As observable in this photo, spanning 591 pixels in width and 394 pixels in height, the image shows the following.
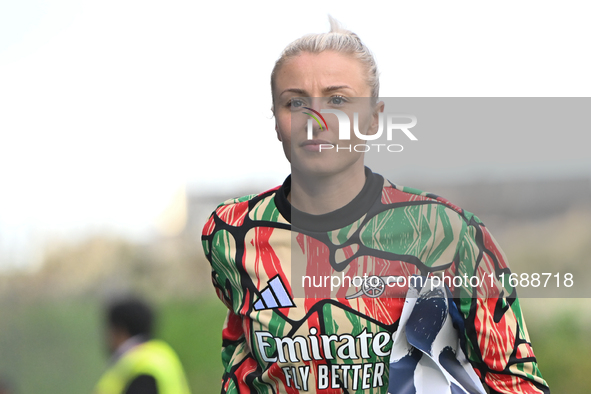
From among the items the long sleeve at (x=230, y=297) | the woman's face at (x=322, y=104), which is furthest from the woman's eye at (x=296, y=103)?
the long sleeve at (x=230, y=297)

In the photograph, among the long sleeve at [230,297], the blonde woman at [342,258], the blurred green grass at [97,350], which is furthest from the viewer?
the blurred green grass at [97,350]

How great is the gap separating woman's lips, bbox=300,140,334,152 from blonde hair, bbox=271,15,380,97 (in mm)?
213

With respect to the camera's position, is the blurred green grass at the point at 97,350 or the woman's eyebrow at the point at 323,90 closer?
the woman's eyebrow at the point at 323,90

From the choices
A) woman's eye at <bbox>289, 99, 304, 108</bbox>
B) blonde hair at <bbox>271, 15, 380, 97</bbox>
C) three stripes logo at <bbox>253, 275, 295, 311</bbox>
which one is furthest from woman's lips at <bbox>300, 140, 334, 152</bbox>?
three stripes logo at <bbox>253, 275, 295, 311</bbox>

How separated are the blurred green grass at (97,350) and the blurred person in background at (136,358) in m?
2.97

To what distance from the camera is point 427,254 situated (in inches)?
55.2

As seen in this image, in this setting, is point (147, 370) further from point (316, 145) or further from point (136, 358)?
point (316, 145)

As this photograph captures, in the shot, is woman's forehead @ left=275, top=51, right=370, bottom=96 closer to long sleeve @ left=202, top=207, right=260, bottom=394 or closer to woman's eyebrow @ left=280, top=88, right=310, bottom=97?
woman's eyebrow @ left=280, top=88, right=310, bottom=97

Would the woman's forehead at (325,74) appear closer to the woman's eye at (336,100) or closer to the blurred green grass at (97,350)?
the woman's eye at (336,100)

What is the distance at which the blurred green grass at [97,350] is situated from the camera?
18.5ft

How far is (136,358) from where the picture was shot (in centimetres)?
254

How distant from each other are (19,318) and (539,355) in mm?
6290

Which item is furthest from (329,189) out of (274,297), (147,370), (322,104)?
(147,370)

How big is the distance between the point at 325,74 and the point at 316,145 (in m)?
0.20
